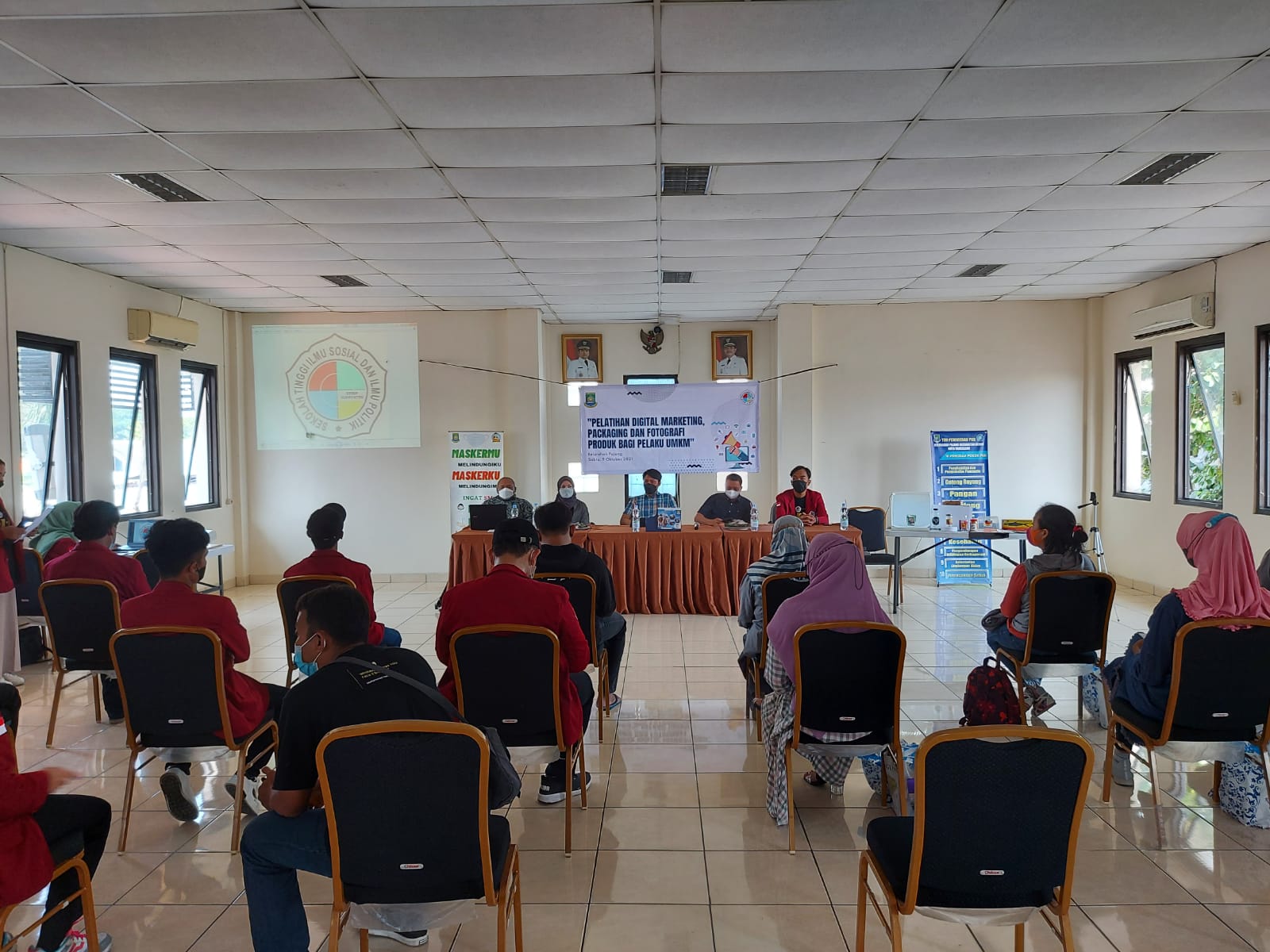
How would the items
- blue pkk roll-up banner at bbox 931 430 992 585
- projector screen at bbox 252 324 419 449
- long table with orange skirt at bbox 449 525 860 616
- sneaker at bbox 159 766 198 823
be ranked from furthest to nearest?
projector screen at bbox 252 324 419 449, blue pkk roll-up banner at bbox 931 430 992 585, long table with orange skirt at bbox 449 525 860 616, sneaker at bbox 159 766 198 823

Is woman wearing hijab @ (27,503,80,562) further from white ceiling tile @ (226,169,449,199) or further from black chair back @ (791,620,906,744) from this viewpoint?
black chair back @ (791,620,906,744)

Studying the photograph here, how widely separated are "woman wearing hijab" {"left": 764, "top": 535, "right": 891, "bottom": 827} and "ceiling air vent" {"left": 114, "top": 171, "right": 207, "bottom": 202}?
394 cm

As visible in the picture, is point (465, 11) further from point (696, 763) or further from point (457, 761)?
point (696, 763)

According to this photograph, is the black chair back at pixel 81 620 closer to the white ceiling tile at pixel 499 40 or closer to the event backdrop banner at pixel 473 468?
the white ceiling tile at pixel 499 40

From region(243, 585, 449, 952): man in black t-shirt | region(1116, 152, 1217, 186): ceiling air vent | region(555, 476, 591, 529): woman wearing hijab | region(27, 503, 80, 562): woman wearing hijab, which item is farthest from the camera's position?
region(555, 476, 591, 529): woman wearing hijab

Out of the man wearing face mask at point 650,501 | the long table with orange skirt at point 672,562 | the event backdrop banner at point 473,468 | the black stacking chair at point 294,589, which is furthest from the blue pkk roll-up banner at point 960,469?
the black stacking chair at point 294,589

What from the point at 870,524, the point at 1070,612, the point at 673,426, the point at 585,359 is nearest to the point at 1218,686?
the point at 1070,612

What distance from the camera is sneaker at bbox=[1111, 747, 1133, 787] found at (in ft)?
11.1

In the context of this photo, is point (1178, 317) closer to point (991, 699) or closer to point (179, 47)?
point (991, 699)

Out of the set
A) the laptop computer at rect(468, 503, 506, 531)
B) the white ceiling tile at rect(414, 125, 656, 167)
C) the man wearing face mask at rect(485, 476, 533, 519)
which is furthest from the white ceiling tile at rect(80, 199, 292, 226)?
the man wearing face mask at rect(485, 476, 533, 519)

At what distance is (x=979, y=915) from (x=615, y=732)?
96.9 inches

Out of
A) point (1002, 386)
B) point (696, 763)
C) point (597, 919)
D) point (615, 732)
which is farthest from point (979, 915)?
point (1002, 386)

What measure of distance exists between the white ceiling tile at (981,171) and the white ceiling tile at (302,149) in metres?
2.53

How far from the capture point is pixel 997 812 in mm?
1733
